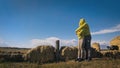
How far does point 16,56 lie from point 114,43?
17056 millimetres

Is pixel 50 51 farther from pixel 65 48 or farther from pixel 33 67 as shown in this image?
pixel 33 67

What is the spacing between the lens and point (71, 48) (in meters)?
22.0

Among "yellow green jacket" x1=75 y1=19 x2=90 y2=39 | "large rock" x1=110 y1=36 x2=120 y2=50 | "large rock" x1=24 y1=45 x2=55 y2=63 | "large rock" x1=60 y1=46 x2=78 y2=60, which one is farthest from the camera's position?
"large rock" x1=110 y1=36 x2=120 y2=50

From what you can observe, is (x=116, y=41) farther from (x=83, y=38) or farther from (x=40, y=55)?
(x=83, y=38)

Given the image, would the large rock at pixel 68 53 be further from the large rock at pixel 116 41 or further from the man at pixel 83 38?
the large rock at pixel 116 41

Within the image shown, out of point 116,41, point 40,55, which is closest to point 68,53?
point 40,55

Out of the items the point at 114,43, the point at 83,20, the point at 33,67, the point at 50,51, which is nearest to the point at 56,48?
the point at 50,51

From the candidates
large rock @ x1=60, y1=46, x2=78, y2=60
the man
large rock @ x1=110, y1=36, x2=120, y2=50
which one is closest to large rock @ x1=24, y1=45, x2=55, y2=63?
large rock @ x1=60, y1=46, x2=78, y2=60

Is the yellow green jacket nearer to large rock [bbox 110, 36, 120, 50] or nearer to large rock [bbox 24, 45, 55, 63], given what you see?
large rock [bbox 24, 45, 55, 63]

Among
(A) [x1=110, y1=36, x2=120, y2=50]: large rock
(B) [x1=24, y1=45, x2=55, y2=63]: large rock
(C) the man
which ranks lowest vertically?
(B) [x1=24, y1=45, x2=55, y2=63]: large rock

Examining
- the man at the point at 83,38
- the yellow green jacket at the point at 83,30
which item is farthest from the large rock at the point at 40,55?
the yellow green jacket at the point at 83,30

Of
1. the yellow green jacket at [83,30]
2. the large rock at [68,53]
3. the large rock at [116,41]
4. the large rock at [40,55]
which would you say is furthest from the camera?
the large rock at [116,41]

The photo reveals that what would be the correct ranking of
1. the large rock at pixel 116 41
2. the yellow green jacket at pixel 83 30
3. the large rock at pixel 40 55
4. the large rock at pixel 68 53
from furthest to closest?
the large rock at pixel 116 41
the large rock at pixel 68 53
the large rock at pixel 40 55
the yellow green jacket at pixel 83 30

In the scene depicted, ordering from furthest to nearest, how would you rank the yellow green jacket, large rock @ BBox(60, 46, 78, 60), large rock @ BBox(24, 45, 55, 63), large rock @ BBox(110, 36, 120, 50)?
large rock @ BBox(110, 36, 120, 50)
large rock @ BBox(60, 46, 78, 60)
large rock @ BBox(24, 45, 55, 63)
the yellow green jacket
